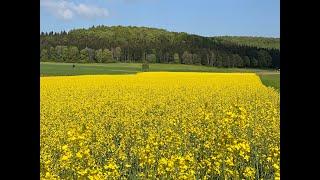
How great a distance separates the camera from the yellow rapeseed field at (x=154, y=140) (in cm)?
346

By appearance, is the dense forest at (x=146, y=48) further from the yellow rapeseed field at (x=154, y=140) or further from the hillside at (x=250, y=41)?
the yellow rapeseed field at (x=154, y=140)

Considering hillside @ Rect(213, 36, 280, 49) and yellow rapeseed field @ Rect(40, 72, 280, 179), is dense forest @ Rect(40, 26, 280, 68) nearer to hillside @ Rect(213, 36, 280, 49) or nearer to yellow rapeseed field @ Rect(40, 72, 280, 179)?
hillside @ Rect(213, 36, 280, 49)

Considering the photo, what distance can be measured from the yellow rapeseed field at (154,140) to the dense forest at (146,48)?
26.6 metres

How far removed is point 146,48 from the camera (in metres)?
44.9

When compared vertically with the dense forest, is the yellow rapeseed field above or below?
below

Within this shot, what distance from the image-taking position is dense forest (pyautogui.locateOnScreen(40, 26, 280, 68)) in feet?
132

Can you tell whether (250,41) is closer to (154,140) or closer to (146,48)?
(146,48)

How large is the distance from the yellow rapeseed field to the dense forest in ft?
87.2

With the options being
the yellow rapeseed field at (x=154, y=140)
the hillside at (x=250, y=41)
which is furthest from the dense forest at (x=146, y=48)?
the yellow rapeseed field at (x=154, y=140)

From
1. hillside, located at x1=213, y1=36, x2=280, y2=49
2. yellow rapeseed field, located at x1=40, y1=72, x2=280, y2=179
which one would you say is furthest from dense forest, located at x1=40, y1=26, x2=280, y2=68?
yellow rapeseed field, located at x1=40, y1=72, x2=280, y2=179
